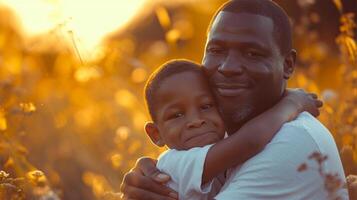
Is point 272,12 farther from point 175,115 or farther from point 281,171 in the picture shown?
point 281,171

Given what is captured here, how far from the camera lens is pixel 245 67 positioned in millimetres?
5238

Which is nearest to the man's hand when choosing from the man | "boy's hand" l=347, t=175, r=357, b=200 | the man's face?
the man

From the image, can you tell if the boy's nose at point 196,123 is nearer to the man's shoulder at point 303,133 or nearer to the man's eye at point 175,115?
the man's eye at point 175,115

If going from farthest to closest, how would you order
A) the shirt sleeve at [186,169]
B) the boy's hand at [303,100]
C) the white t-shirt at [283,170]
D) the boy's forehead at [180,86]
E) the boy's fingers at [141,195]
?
the boy's forehead at [180,86]
the boy's hand at [303,100]
the boy's fingers at [141,195]
the shirt sleeve at [186,169]
the white t-shirt at [283,170]

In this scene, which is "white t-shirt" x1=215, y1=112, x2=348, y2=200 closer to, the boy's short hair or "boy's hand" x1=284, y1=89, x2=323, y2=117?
"boy's hand" x1=284, y1=89, x2=323, y2=117

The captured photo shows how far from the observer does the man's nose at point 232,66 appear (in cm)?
524

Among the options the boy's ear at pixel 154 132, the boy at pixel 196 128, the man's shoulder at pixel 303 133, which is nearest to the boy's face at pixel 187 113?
the boy at pixel 196 128

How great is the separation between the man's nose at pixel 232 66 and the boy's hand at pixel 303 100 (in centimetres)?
26

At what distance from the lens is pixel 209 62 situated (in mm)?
5414

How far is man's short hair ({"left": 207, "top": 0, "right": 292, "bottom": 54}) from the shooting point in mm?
5328

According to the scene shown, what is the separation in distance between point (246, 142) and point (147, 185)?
56cm

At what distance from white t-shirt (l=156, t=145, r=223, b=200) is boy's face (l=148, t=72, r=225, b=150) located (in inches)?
4.3

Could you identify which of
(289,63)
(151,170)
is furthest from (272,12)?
(151,170)

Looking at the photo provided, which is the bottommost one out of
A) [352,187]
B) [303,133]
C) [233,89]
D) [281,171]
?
[352,187]
